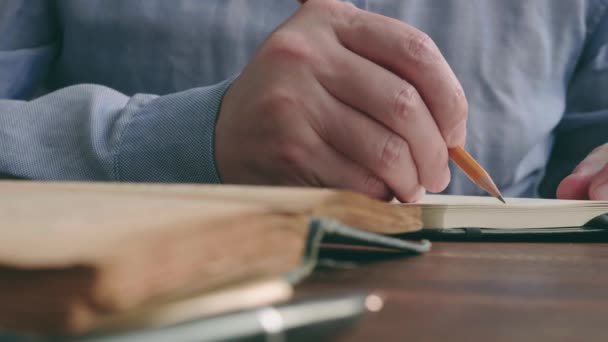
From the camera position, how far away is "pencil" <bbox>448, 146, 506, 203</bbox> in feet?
1.63

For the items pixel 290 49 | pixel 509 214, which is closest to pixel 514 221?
pixel 509 214

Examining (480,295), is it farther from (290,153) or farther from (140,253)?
(290,153)

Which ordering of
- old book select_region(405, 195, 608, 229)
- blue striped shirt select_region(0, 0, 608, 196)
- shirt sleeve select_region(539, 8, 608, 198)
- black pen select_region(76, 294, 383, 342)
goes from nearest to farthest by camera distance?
black pen select_region(76, 294, 383, 342)
old book select_region(405, 195, 608, 229)
blue striped shirt select_region(0, 0, 608, 196)
shirt sleeve select_region(539, 8, 608, 198)

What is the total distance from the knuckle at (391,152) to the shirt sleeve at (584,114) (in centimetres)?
68

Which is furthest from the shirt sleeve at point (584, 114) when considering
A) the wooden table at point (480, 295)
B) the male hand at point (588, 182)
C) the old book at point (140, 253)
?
the old book at point (140, 253)

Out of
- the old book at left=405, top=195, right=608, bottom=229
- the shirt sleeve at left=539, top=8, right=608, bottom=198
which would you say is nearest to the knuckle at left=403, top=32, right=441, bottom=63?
the old book at left=405, top=195, right=608, bottom=229

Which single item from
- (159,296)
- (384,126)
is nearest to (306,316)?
(159,296)

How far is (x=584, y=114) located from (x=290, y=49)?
28.5 inches

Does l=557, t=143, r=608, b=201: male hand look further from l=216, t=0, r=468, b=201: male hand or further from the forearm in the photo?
the forearm

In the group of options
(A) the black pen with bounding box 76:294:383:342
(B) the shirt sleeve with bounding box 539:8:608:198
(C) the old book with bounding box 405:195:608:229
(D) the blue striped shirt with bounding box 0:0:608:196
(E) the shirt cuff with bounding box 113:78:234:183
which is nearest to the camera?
(A) the black pen with bounding box 76:294:383:342

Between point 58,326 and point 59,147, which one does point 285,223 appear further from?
point 59,147

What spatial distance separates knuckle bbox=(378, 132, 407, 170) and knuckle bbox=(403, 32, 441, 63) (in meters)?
0.06

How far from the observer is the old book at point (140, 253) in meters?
0.15

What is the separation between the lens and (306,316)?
0.52 ft
